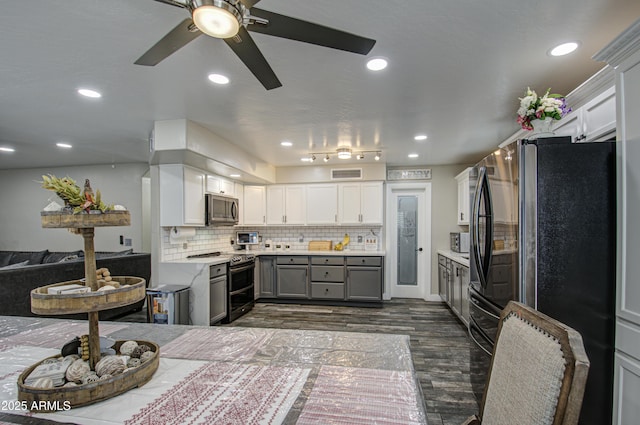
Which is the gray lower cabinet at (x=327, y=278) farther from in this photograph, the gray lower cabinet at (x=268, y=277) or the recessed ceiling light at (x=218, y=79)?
the recessed ceiling light at (x=218, y=79)

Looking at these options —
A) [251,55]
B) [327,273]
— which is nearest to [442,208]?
[327,273]

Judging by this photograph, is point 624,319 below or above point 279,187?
below

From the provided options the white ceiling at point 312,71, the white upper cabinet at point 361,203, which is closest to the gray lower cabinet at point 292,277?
the white upper cabinet at point 361,203

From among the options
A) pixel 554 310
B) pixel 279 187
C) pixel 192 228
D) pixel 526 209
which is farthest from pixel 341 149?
pixel 554 310

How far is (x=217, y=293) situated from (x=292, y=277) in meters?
1.58

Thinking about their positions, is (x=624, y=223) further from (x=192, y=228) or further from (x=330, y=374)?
(x=192, y=228)

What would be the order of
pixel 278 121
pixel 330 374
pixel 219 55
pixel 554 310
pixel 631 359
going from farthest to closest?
pixel 278 121 < pixel 219 55 < pixel 554 310 < pixel 631 359 < pixel 330 374

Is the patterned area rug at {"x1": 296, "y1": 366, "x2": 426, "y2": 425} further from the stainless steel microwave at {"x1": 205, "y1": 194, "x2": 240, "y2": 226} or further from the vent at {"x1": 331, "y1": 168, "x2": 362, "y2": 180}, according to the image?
the vent at {"x1": 331, "y1": 168, "x2": 362, "y2": 180}

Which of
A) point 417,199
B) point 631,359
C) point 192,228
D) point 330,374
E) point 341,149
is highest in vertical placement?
point 341,149

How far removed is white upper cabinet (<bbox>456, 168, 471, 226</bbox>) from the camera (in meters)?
4.81

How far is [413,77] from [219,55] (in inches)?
54.5

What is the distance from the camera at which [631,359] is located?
4.68 feet

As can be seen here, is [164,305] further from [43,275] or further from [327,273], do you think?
[327,273]

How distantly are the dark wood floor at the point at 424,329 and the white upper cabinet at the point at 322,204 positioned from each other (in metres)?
1.56
